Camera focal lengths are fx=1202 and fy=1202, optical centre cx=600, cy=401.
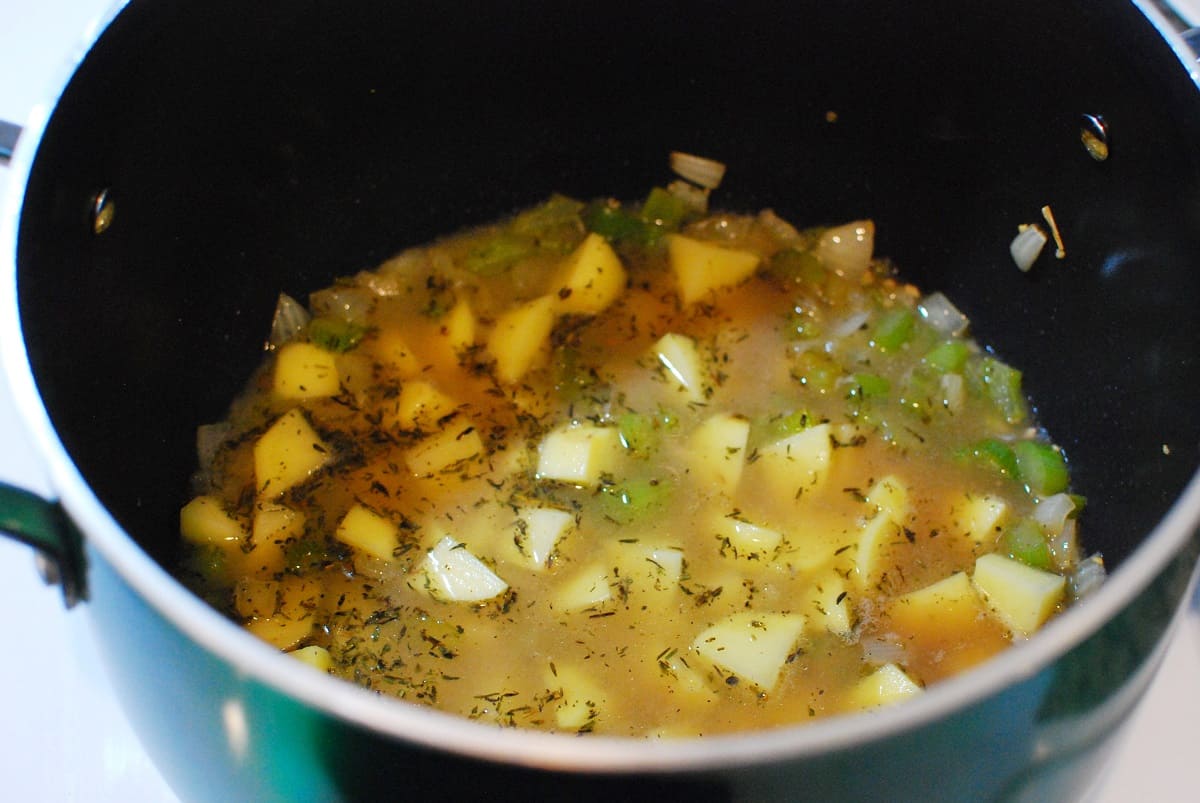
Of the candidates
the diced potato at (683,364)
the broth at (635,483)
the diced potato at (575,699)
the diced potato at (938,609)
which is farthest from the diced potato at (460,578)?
the diced potato at (938,609)

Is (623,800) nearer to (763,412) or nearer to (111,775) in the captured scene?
(111,775)

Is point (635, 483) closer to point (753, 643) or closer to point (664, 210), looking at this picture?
point (753, 643)

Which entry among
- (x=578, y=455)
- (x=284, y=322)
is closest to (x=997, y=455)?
(x=578, y=455)

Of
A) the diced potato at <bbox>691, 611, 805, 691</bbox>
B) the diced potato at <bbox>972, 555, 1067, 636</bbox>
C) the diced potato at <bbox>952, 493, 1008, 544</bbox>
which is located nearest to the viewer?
the diced potato at <bbox>691, 611, 805, 691</bbox>

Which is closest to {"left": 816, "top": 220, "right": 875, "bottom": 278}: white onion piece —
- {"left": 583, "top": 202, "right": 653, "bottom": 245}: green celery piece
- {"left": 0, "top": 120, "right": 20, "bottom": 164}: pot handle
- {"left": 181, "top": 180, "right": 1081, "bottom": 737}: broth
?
{"left": 181, "top": 180, "right": 1081, "bottom": 737}: broth

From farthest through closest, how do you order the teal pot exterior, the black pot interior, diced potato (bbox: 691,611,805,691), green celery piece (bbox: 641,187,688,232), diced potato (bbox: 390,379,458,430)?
green celery piece (bbox: 641,187,688,232) → diced potato (bbox: 390,379,458,430) → diced potato (bbox: 691,611,805,691) → the black pot interior → the teal pot exterior

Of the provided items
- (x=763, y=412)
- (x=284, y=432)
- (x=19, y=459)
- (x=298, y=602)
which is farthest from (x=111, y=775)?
(x=763, y=412)

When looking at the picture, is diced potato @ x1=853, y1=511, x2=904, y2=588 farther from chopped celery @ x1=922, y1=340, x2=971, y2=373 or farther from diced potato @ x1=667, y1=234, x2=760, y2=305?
diced potato @ x1=667, y1=234, x2=760, y2=305

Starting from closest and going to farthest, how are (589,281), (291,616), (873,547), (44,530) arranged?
(44,530) → (291,616) → (873,547) → (589,281)
